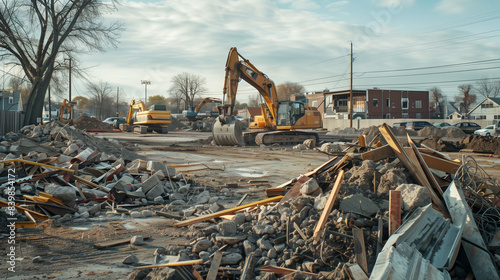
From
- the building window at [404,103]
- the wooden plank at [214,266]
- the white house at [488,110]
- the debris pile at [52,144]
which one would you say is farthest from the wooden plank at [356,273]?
the white house at [488,110]

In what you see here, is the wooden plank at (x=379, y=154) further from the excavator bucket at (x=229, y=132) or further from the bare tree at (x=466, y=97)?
the bare tree at (x=466, y=97)

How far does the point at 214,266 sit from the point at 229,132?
17585 mm

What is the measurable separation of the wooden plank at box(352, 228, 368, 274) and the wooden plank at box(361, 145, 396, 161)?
199 cm

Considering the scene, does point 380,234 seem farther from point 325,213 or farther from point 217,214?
point 217,214

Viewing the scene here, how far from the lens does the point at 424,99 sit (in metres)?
72.9

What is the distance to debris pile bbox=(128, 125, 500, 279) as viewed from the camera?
13.1 feet

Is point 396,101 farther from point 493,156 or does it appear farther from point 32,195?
point 32,195

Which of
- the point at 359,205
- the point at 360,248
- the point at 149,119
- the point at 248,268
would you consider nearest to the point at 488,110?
the point at 149,119

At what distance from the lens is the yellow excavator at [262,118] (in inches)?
846

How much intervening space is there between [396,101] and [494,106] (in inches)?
803

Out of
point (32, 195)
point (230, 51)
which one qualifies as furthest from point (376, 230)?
point (230, 51)

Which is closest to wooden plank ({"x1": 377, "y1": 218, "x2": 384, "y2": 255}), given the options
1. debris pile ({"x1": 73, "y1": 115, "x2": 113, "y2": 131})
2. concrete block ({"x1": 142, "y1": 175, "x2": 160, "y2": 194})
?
concrete block ({"x1": 142, "y1": 175, "x2": 160, "y2": 194})

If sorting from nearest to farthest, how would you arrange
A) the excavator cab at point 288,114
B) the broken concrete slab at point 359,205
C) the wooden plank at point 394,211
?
the wooden plank at point 394,211
the broken concrete slab at point 359,205
the excavator cab at point 288,114

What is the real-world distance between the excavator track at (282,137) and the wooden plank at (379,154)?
54.7 feet
